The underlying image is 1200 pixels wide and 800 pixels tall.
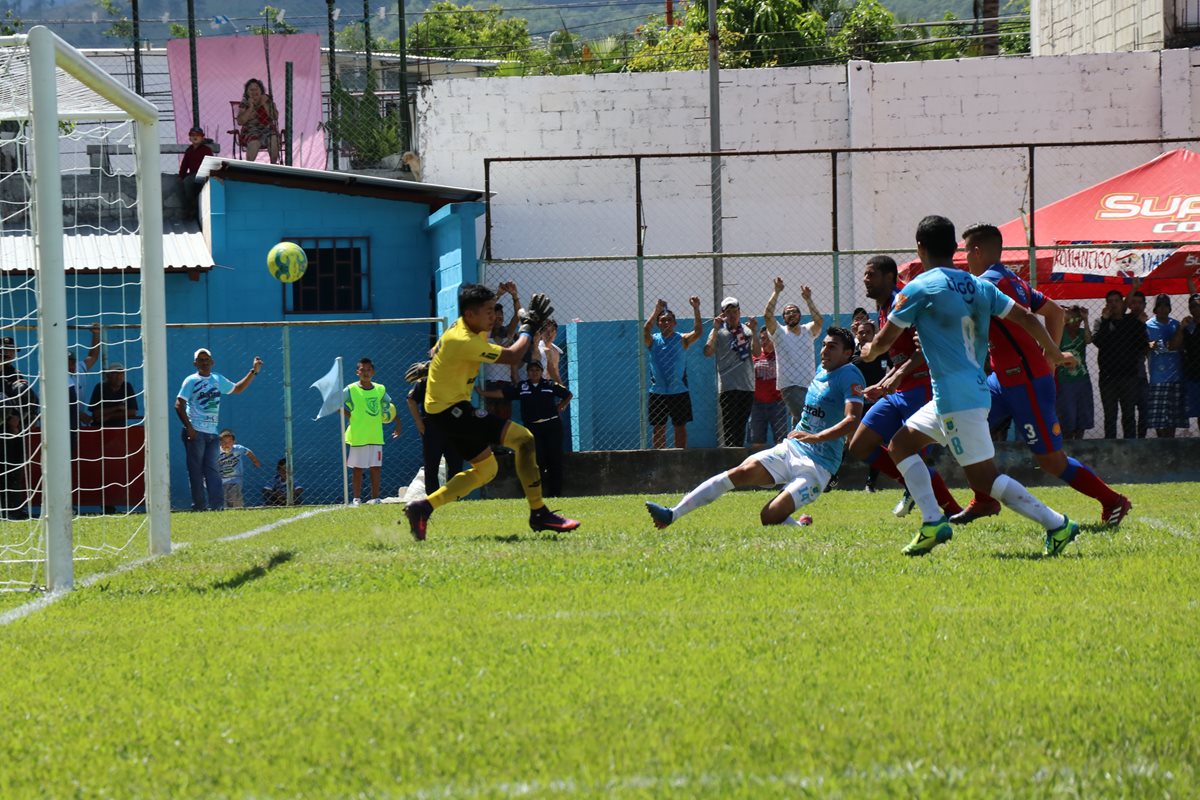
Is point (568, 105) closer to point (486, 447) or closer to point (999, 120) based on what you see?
point (999, 120)

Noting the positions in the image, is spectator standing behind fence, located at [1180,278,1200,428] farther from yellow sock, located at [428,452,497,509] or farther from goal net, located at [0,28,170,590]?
goal net, located at [0,28,170,590]

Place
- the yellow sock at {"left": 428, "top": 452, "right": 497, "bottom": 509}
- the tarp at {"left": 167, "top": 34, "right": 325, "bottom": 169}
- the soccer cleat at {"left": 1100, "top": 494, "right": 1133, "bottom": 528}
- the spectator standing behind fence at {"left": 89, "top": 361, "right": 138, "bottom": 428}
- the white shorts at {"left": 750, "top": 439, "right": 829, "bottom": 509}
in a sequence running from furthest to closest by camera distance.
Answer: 1. the tarp at {"left": 167, "top": 34, "right": 325, "bottom": 169}
2. the spectator standing behind fence at {"left": 89, "top": 361, "right": 138, "bottom": 428}
3. the yellow sock at {"left": 428, "top": 452, "right": 497, "bottom": 509}
4. the white shorts at {"left": 750, "top": 439, "right": 829, "bottom": 509}
5. the soccer cleat at {"left": 1100, "top": 494, "right": 1133, "bottom": 528}

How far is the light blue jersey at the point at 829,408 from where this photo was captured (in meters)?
10.4

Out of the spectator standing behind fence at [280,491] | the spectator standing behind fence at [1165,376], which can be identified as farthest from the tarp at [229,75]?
the spectator standing behind fence at [1165,376]

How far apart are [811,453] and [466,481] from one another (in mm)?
2352

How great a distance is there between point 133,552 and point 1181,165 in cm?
1431

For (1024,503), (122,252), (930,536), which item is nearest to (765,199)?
(122,252)

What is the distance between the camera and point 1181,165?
19297 mm

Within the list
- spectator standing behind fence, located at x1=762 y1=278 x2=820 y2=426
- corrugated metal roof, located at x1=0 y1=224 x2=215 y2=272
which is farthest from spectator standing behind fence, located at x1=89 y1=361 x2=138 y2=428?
spectator standing behind fence, located at x1=762 y1=278 x2=820 y2=426

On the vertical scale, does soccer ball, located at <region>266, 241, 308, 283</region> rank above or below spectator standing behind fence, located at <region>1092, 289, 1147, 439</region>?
above

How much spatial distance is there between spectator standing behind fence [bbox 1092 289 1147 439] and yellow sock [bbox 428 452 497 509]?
33.9 ft

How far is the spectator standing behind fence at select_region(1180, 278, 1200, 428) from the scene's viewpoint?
59.8 ft

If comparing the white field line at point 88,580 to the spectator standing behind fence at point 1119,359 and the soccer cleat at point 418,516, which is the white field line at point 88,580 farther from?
the spectator standing behind fence at point 1119,359

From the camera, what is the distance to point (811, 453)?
34.0 ft
